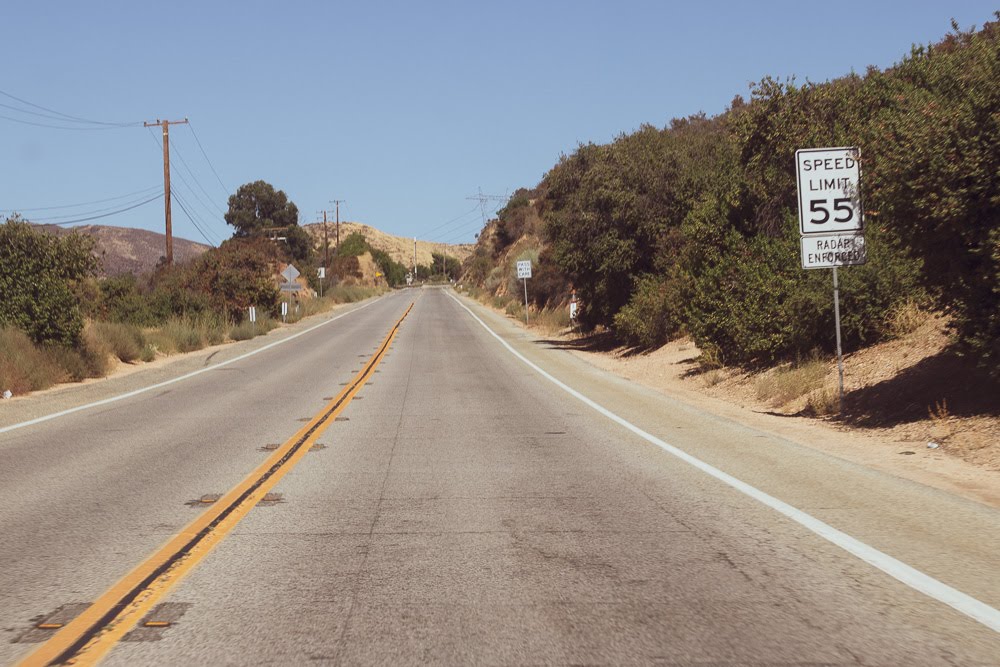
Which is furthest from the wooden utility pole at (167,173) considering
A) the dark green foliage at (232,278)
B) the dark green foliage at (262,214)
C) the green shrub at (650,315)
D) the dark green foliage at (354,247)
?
the dark green foliage at (354,247)

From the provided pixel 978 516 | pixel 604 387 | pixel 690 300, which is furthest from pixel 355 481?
pixel 690 300

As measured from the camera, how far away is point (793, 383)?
1639 centimetres

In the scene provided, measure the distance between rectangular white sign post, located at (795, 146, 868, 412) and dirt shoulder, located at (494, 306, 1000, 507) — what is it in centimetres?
90

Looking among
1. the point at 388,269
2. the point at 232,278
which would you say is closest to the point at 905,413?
the point at 232,278

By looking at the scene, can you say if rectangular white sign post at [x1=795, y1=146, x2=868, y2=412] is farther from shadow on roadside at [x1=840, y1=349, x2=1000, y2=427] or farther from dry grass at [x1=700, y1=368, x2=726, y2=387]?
dry grass at [x1=700, y1=368, x2=726, y2=387]

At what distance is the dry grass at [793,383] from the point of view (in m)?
16.1

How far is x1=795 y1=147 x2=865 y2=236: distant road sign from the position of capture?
1414 centimetres

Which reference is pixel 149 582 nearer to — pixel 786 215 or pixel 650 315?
pixel 786 215

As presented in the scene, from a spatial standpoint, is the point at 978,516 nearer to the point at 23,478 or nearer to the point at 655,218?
the point at 23,478

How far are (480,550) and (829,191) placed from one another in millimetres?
9689

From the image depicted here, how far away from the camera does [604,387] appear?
66.7 ft

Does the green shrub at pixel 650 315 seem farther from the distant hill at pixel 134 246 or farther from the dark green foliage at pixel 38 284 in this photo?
the distant hill at pixel 134 246

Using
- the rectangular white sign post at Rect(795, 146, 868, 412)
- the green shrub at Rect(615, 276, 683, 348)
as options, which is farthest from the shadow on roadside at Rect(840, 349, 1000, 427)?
the green shrub at Rect(615, 276, 683, 348)

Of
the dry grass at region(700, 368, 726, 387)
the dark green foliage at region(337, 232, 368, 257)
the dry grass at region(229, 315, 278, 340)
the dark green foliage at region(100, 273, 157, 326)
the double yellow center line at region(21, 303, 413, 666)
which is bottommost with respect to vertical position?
the dry grass at region(700, 368, 726, 387)
